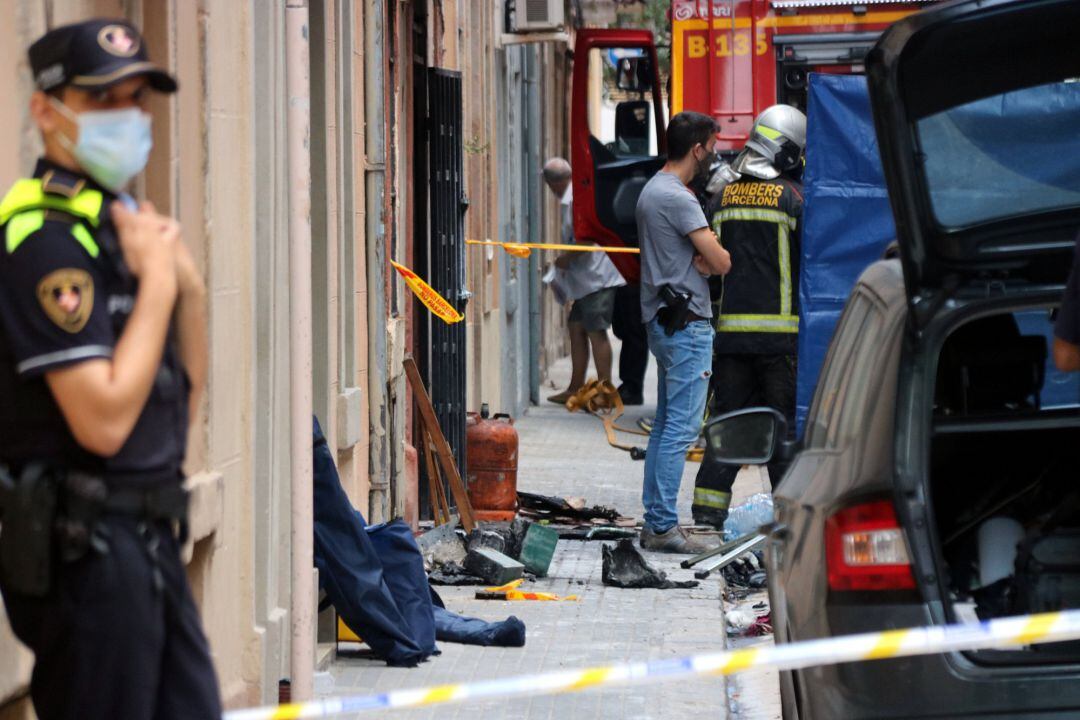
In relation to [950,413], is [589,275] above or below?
below

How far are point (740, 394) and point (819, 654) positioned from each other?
6256 mm

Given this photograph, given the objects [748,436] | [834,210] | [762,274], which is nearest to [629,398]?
[762,274]

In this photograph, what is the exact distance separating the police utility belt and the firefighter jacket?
6.73 m

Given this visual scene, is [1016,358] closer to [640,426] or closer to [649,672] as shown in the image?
[649,672]

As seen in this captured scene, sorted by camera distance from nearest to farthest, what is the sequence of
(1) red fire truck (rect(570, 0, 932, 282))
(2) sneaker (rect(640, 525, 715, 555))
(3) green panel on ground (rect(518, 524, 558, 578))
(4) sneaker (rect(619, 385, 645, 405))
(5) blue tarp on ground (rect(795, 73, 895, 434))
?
(5) blue tarp on ground (rect(795, 73, 895, 434)) < (3) green panel on ground (rect(518, 524, 558, 578)) < (2) sneaker (rect(640, 525, 715, 555)) < (1) red fire truck (rect(570, 0, 932, 282)) < (4) sneaker (rect(619, 385, 645, 405))

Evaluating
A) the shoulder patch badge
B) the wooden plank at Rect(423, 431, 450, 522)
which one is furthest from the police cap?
the wooden plank at Rect(423, 431, 450, 522)

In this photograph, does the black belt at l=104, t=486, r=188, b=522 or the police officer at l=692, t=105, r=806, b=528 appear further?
the police officer at l=692, t=105, r=806, b=528

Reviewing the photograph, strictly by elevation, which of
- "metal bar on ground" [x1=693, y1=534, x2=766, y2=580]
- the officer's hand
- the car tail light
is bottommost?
"metal bar on ground" [x1=693, y1=534, x2=766, y2=580]

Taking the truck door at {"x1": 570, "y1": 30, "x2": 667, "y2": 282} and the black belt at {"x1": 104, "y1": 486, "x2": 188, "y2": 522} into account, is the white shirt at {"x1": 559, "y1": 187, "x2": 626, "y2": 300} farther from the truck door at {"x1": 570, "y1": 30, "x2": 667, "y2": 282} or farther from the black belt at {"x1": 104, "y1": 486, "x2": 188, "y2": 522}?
the black belt at {"x1": 104, "y1": 486, "x2": 188, "y2": 522}

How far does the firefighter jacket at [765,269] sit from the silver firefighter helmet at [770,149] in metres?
0.06

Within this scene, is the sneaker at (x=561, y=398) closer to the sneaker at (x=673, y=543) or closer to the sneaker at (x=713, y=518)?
the sneaker at (x=713, y=518)

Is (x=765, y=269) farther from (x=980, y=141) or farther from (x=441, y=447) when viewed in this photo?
(x=980, y=141)

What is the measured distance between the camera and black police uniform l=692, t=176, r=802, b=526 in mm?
9703

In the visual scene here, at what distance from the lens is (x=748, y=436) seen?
503cm
